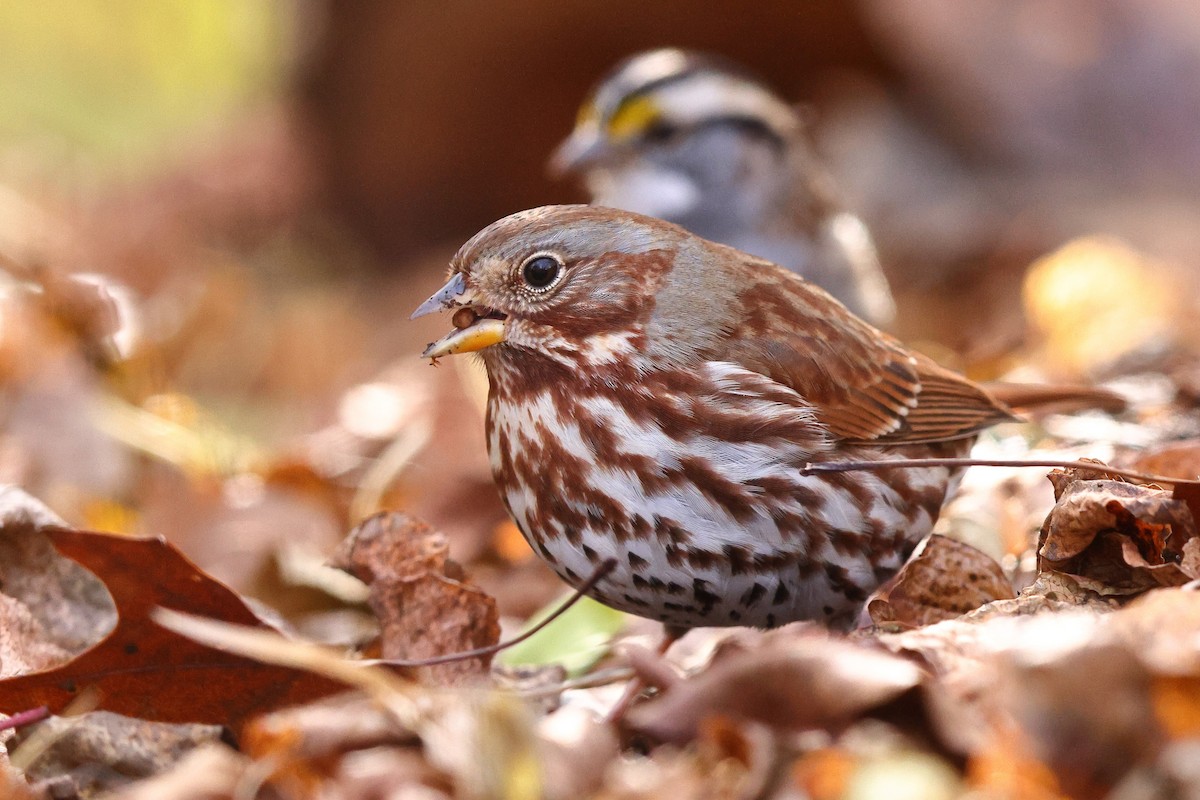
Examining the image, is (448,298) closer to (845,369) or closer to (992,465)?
(845,369)

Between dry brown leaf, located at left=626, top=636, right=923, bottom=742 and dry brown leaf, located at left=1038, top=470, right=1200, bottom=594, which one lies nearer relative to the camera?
dry brown leaf, located at left=626, top=636, right=923, bottom=742

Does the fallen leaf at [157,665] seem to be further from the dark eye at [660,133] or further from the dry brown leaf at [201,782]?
the dark eye at [660,133]

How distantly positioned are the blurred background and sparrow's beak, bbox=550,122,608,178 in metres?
0.88

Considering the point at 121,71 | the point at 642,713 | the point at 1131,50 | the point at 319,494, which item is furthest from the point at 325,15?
the point at 642,713

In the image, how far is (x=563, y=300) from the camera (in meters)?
2.69

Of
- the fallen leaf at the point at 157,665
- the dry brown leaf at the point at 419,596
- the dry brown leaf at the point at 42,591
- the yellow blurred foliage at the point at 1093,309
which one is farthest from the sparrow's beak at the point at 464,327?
the yellow blurred foliage at the point at 1093,309

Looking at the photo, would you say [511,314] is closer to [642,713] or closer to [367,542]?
[367,542]

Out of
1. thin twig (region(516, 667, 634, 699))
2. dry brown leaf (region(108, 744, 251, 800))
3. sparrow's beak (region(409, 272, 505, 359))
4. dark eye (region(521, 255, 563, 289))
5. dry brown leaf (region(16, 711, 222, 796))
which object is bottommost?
dry brown leaf (region(108, 744, 251, 800))

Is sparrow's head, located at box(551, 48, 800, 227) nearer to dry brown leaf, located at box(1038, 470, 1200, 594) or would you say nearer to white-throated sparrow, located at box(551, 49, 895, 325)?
white-throated sparrow, located at box(551, 49, 895, 325)

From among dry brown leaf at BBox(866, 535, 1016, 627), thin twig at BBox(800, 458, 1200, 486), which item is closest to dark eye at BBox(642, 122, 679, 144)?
thin twig at BBox(800, 458, 1200, 486)

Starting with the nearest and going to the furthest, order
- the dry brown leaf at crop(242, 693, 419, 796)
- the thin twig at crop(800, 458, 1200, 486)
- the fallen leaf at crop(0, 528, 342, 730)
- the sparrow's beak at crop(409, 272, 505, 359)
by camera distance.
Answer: the dry brown leaf at crop(242, 693, 419, 796), the thin twig at crop(800, 458, 1200, 486), the fallen leaf at crop(0, 528, 342, 730), the sparrow's beak at crop(409, 272, 505, 359)

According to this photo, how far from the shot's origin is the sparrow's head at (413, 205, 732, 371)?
2664 mm

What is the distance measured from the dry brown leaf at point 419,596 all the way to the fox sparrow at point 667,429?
170mm

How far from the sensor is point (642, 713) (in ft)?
6.37
